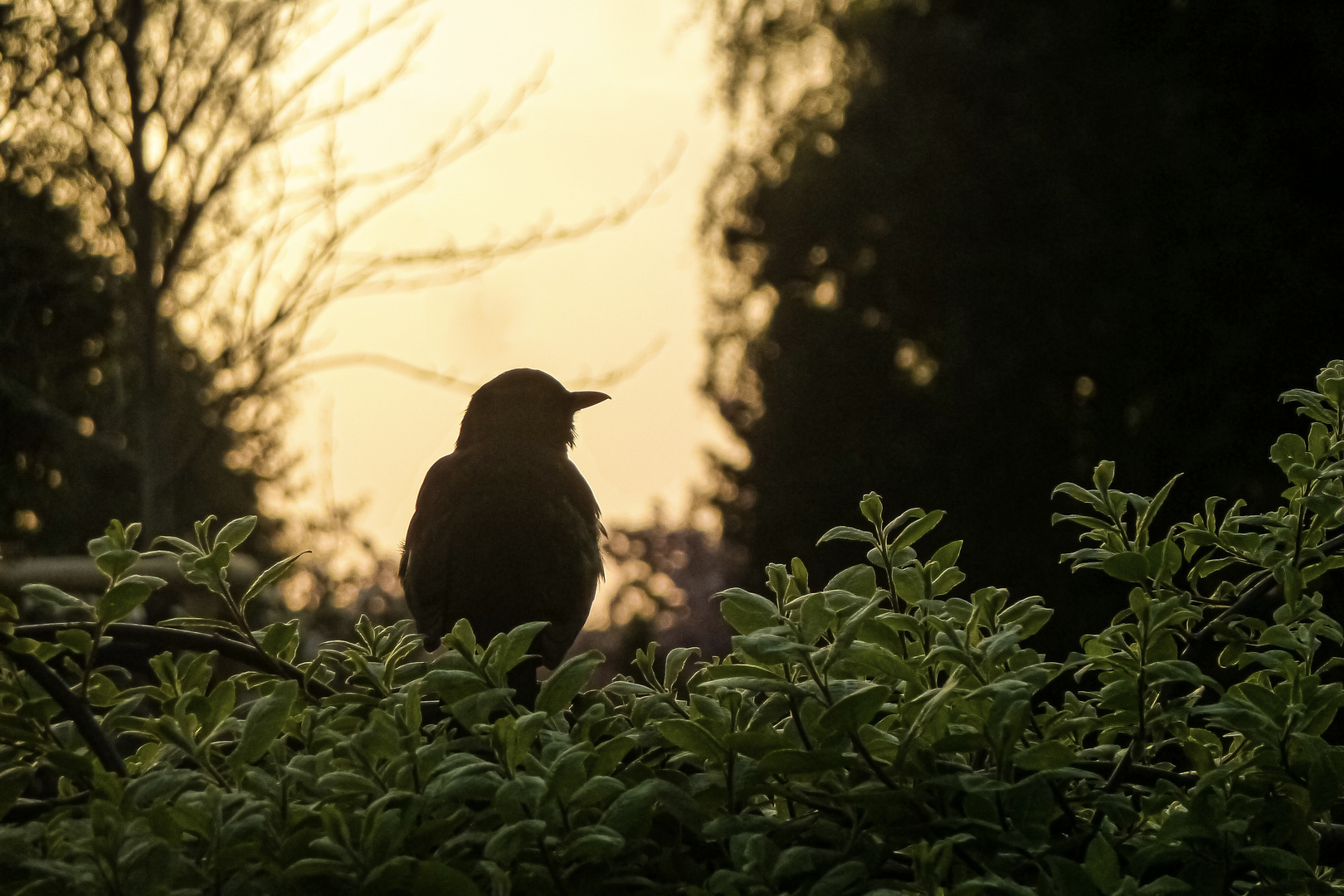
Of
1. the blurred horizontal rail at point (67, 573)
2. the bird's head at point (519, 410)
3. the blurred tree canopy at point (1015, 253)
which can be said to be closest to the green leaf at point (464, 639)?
the bird's head at point (519, 410)

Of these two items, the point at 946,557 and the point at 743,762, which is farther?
the point at 946,557

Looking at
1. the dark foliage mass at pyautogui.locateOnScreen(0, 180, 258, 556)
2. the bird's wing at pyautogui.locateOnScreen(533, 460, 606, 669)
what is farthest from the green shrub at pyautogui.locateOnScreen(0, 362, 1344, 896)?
the dark foliage mass at pyautogui.locateOnScreen(0, 180, 258, 556)

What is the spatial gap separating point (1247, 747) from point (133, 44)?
1120cm

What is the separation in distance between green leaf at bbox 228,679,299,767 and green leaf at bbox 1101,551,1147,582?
1083mm

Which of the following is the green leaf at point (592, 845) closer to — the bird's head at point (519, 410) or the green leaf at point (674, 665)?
the green leaf at point (674, 665)

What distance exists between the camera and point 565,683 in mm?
1749

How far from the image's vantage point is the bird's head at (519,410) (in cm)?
396

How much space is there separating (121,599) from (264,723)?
273 millimetres

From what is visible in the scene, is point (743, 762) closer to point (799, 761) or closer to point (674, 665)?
point (799, 761)

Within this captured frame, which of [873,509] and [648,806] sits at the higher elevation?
[873,509]

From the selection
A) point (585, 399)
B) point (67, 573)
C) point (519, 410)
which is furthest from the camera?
point (67, 573)

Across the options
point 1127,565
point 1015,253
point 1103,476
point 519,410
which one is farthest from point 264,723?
point 1015,253

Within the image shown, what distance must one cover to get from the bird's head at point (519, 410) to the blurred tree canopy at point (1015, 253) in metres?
12.5

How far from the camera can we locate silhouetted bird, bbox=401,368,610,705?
3.50m
